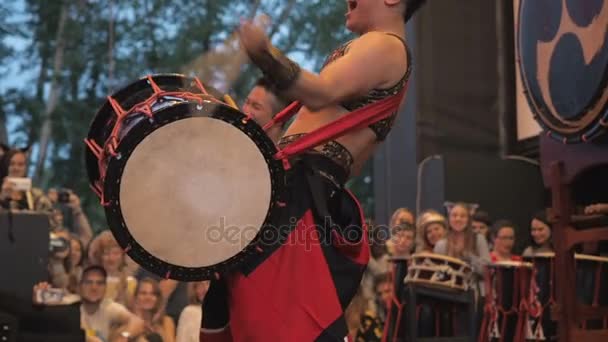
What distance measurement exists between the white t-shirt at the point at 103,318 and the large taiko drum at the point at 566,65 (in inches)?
101

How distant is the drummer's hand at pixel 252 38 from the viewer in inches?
78.7

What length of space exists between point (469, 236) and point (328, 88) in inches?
172

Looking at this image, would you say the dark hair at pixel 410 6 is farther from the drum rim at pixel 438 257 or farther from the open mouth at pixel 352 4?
the drum rim at pixel 438 257

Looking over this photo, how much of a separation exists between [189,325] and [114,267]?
109 cm

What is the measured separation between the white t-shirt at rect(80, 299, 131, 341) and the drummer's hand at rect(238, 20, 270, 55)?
346 cm

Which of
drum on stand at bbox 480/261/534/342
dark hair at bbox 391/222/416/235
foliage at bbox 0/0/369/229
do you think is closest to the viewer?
drum on stand at bbox 480/261/534/342

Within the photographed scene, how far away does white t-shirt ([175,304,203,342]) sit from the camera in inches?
190

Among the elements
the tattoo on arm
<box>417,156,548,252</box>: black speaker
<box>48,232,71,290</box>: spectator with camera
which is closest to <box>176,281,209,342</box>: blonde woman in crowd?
<box>48,232,71,290</box>: spectator with camera

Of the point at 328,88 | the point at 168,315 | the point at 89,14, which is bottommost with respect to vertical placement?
the point at 168,315

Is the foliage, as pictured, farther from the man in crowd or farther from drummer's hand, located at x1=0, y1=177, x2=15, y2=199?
the man in crowd

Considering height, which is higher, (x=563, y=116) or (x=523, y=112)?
(x=523, y=112)

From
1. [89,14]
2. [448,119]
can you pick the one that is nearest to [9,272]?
[448,119]

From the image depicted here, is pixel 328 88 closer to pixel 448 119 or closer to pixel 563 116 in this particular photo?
pixel 563 116

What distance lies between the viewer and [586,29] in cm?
332
